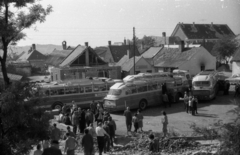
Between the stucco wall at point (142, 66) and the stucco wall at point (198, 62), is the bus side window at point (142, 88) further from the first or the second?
the stucco wall at point (198, 62)

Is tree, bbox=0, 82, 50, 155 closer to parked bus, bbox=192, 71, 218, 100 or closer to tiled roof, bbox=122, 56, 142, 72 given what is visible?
parked bus, bbox=192, 71, 218, 100

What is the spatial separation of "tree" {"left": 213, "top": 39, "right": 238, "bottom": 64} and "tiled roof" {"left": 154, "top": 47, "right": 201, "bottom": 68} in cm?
1496

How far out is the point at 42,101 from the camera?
Result: 10.5m

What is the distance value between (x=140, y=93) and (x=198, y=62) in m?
25.7

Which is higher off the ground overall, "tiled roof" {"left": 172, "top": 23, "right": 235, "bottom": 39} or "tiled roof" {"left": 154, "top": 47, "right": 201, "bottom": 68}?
"tiled roof" {"left": 172, "top": 23, "right": 235, "bottom": 39}

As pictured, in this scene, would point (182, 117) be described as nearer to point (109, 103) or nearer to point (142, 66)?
point (109, 103)

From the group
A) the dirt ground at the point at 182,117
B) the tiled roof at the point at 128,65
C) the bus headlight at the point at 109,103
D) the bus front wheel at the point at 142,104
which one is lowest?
the dirt ground at the point at 182,117

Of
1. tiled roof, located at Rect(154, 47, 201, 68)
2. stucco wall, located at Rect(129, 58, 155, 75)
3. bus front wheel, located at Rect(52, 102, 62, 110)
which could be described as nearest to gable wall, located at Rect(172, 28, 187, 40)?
tiled roof, located at Rect(154, 47, 201, 68)

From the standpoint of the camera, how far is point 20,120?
9.54 m

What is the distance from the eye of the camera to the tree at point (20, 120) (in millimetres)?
9203

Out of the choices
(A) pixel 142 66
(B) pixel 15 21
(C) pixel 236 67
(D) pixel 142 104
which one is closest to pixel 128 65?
(A) pixel 142 66

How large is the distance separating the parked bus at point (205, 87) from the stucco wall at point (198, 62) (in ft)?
59.1

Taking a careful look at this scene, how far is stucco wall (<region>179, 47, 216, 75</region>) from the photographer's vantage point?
51.1 metres

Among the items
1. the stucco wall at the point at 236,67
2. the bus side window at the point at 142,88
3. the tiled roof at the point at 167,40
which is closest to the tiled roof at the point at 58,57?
the stucco wall at the point at 236,67
